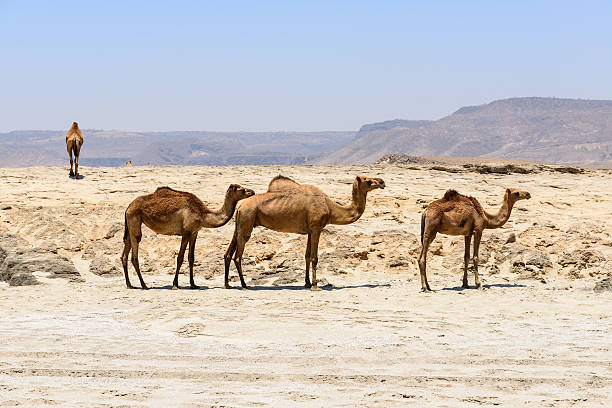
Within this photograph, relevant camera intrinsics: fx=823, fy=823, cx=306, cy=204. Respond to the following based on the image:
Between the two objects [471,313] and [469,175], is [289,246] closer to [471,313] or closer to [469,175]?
[471,313]

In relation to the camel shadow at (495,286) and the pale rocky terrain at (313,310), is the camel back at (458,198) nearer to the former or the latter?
the camel shadow at (495,286)

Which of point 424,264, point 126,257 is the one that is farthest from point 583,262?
point 126,257

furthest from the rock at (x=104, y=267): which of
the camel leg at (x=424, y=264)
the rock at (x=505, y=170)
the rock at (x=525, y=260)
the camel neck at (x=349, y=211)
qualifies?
the rock at (x=505, y=170)

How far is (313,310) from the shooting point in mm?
11180

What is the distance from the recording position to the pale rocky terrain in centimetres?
747

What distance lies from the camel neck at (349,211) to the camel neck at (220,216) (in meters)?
1.72

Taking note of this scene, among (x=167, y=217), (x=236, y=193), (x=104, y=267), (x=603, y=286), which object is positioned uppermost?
(x=236, y=193)

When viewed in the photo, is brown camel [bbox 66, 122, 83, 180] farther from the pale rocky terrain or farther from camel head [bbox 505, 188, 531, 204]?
camel head [bbox 505, 188, 531, 204]

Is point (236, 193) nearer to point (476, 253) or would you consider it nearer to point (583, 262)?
point (476, 253)

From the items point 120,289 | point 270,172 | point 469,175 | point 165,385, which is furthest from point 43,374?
point 469,175

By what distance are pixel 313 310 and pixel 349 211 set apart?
3.23 metres

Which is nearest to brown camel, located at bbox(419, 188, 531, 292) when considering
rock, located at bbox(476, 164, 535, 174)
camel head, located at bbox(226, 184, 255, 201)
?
camel head, located at bbox(226, 184, 255, 201)

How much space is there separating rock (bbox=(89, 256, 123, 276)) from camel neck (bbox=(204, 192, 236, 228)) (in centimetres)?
253

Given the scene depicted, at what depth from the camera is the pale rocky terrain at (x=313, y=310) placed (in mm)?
7469
